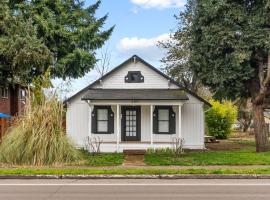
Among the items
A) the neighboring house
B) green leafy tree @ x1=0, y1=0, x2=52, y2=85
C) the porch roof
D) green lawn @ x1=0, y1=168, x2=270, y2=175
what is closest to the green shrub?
the porch roof

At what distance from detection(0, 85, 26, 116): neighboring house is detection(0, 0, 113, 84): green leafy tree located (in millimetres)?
5295

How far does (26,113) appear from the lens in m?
19.2

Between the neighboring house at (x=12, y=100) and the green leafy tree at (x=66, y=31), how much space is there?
208 inches

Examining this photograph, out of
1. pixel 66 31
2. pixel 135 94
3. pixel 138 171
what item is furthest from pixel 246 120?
pixel 138 171

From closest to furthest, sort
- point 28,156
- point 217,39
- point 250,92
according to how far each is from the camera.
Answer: point 28,156
point 217,39
point 250,92

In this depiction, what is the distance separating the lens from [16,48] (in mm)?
26656

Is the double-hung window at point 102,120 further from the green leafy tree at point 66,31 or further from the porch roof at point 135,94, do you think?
the green leafy tree at point 66,31
